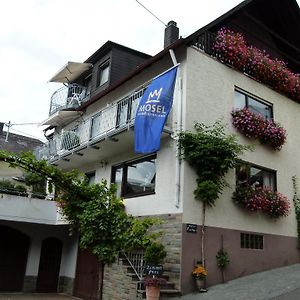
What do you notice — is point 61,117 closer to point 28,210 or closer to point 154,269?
point 28,210

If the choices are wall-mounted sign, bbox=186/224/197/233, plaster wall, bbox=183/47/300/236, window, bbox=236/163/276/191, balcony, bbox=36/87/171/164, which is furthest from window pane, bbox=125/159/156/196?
window, bbox=236/163/276/191

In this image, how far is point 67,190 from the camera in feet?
37.5

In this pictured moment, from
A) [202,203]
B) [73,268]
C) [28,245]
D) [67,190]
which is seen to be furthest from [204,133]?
[28,245]

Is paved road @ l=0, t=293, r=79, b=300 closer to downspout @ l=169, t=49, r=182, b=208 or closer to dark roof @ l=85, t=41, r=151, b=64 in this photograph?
downspout @ l=169, t=49, r=182, b=208

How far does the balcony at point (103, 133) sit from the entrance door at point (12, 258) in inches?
140

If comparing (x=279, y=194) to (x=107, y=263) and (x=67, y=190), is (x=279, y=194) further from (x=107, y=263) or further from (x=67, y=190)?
(x=67, y=190)

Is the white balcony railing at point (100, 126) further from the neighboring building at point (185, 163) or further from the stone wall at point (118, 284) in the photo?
the stone wall at point (118, 284)

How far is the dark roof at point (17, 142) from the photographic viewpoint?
33.5 meters

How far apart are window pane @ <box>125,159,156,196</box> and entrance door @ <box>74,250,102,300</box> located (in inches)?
109

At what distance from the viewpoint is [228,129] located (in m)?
12.7

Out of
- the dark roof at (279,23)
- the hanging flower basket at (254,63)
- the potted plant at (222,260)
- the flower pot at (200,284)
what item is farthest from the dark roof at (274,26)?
the flower pot at (200,284)

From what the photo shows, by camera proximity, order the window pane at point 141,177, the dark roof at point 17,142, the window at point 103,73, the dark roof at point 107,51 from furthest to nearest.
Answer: the dark roof at point 17,142 → the window at point 103,73 → the dark roof at point 107,51 → the window pane at point 141,177

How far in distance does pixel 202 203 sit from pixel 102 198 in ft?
9.40

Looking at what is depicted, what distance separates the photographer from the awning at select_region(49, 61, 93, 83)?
19645 millimetres
